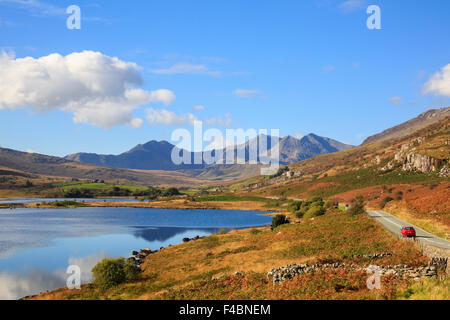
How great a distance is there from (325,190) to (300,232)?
4763 inches

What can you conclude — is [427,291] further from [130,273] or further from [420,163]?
[420,163]

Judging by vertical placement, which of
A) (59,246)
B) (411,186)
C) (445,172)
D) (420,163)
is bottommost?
(59,246)

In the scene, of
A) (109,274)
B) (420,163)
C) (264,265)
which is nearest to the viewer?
(264,265)

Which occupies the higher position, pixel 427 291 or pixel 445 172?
pixel 445 172

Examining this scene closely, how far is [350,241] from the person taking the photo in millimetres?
48156

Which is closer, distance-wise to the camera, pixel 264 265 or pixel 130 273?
pixel 264 265

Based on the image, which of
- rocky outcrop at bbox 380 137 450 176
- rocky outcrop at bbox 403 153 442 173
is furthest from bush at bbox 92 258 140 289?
rocky outcrop at bbox 403 153 442 173

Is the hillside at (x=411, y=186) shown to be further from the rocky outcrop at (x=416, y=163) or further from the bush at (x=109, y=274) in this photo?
the bush at (x=109, y=274)

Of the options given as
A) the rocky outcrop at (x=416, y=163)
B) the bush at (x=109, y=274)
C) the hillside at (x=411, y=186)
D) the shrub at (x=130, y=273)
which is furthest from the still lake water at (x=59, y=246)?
the rocky outcrop at (x=416, y=163)

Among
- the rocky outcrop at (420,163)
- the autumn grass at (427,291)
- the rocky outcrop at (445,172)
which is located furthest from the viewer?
the rocky outcrop at (420,163)

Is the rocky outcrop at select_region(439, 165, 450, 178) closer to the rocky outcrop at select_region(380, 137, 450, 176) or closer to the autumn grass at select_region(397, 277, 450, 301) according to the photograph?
the rocky outcrop at select_region(380, 137, 450, 176)

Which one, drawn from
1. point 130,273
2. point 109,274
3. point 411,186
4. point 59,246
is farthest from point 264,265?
point 411,186

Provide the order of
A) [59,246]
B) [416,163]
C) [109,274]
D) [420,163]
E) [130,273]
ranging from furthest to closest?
[416,163] → [420,163] → [59,246] → [130,273] → [109,274]

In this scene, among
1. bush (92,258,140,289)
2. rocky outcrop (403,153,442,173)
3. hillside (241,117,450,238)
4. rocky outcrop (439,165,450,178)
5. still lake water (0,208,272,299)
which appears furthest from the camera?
rocky outcrop (403,153,442,173)
